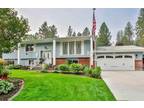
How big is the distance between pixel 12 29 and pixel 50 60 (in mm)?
15342

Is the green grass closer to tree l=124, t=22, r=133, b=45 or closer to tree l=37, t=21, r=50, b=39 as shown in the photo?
tree l=124, t=22, r=133, b=45

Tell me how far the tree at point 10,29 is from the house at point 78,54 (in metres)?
13.4

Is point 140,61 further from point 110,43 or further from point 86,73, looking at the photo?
point 110,43

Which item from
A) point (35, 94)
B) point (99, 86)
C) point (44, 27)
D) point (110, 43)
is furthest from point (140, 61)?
point (44, 27)

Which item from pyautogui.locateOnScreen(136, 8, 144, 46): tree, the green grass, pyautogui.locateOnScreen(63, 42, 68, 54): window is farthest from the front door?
pyautogui.locateOnScreen(136, 8, 144, 46): tree

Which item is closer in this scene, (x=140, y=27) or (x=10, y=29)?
(x=10, y=29)

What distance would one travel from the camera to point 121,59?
2881 cm

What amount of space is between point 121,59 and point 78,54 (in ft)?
15.1

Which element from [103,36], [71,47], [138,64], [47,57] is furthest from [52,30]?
[138,64]

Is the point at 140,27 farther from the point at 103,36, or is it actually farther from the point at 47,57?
the point at 47,57

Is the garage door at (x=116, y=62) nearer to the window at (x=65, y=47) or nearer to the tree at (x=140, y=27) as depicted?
the window at (x=65, y=47)

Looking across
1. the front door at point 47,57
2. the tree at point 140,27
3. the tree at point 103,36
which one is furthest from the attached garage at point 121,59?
the tree at point 103,36

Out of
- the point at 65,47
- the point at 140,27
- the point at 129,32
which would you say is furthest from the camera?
the point at 129,32

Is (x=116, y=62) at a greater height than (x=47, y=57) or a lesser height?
lesser
